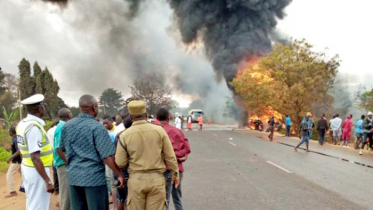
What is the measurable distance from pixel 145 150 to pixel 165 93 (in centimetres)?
4033

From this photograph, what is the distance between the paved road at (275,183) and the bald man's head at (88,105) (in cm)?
289

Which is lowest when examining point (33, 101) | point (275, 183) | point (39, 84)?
point (275, 183)

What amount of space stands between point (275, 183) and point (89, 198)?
5098 mm

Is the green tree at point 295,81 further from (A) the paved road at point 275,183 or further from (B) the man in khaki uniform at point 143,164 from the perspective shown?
(B) the man in khaki uniform at point 143,164

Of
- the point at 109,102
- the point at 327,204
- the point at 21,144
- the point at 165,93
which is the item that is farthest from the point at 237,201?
the point at 109,102

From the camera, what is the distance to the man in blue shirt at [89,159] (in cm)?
321

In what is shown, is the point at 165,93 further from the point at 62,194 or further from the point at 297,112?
the point at 62,194

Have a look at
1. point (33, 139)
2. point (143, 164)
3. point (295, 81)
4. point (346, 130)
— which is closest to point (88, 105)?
point (33, 139)

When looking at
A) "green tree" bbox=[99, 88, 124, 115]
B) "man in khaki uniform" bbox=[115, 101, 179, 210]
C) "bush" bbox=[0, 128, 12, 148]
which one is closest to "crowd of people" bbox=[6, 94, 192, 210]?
"man in khaki uniform" bbox=[115, 101, 179, 210]

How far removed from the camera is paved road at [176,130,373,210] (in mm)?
5777

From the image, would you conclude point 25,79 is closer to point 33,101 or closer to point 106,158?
point 33,101

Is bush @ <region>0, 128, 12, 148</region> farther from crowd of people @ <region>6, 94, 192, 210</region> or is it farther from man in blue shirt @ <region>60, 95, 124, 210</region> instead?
man in blue shirt @ <region>60, 95, 124, 210</region>

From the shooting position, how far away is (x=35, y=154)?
11.4ft

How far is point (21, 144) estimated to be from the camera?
3.63 meters
